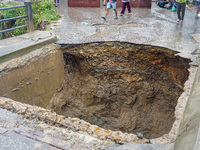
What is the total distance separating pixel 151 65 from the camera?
504 cm

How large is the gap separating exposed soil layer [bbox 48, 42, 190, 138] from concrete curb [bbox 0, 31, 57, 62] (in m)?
0.54

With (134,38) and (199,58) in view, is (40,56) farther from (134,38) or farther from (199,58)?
(199,58)

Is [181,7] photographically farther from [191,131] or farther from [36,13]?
[191,131]

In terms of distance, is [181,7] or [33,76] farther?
[181,7]

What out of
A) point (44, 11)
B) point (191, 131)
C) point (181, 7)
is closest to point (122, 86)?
point (191, 131)

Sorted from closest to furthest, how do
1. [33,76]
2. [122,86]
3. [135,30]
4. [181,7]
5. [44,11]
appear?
[33,76], [122,86], [135,30], [181,7], [44,11]


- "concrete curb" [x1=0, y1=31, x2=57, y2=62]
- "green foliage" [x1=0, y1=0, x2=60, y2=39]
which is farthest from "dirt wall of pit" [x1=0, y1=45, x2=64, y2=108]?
"green foliage" [x1=0, y1=0, x2=60, y2=39]

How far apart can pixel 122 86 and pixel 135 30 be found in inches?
72.6

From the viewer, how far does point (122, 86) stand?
217 inches

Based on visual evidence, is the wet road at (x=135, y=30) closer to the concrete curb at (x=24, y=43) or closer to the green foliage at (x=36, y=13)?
the concrete curb at (x=24, y=43)

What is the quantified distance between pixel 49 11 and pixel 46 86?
3.60 m

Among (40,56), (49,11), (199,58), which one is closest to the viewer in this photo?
(199,58)

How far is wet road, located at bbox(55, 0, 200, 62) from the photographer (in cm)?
510

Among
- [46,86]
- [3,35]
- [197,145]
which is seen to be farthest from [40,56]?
[197,145]
